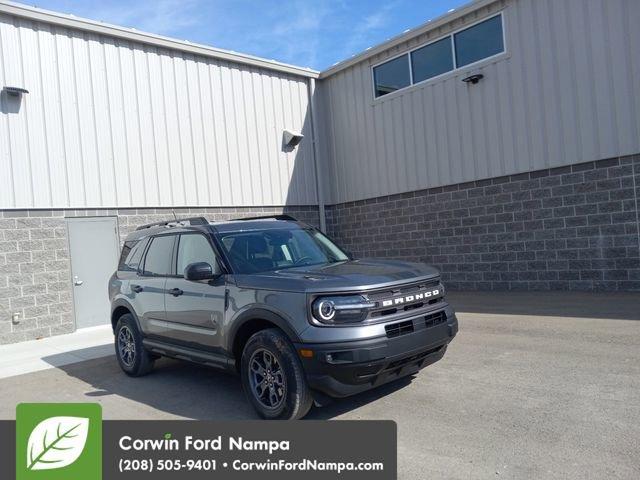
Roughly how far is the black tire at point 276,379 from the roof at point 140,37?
8876mm

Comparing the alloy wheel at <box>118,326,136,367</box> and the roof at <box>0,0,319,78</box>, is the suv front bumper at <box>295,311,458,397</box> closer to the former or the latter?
the alloy wheel at <box>118,326,136,367</box>

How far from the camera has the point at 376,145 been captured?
14.5 metres

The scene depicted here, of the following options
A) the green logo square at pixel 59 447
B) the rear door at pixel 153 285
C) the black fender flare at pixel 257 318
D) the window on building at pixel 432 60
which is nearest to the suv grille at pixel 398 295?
the black fender flare at pixel 257 318

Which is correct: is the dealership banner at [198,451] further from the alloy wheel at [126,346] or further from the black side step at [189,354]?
the alloy wheel at [126,346]

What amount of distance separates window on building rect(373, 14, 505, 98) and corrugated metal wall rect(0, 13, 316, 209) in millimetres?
2636

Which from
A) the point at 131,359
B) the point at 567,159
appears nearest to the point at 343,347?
the point at 131,359

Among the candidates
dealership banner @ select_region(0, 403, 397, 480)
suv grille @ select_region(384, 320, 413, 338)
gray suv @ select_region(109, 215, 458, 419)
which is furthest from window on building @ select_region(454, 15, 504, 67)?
dealership banner @ select_region(0, 403, 397, 480)

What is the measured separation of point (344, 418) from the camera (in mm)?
4930

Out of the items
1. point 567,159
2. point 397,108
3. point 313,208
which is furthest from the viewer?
point 313,208

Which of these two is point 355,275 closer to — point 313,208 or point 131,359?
point 131,359

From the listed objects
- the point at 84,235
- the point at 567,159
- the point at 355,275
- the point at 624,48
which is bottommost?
the point at 355,275

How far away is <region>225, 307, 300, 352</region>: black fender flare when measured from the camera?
465 centimetres

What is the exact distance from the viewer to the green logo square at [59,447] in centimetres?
390

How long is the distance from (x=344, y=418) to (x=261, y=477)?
1.36 meters
